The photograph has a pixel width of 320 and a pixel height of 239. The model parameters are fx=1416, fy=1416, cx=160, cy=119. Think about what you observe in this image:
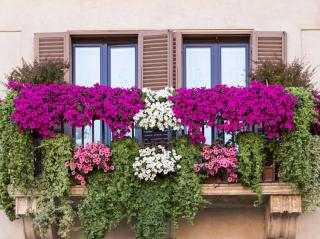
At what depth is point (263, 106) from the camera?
15.9m

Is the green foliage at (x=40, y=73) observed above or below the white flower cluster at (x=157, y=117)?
above

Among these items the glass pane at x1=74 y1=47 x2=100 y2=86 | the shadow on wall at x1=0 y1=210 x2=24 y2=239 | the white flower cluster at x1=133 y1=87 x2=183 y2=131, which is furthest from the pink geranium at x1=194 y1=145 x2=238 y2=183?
the shadow on wall at x1=0 y1=210 x2=24 y2=239

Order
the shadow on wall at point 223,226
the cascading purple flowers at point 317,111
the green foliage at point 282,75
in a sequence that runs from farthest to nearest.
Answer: the shadow on wall at point 223,226 < the green foliage at point 282,75 < the cascading purple flowers at point 317,111

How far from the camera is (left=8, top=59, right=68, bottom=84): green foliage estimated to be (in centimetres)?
1653

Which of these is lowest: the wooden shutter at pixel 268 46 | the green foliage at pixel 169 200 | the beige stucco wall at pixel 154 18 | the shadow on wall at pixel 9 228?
the shadow on wall at pixel 9 228

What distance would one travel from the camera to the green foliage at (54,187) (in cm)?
1600

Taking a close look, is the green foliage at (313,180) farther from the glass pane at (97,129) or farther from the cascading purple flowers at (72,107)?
the glass pane at (97,129)

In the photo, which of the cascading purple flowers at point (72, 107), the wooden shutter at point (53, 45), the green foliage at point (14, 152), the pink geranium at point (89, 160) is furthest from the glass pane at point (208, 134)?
the green foliage at point (14, 152)

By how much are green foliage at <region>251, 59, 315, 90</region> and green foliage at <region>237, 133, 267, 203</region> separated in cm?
79

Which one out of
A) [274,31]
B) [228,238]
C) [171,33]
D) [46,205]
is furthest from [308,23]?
[46,205]

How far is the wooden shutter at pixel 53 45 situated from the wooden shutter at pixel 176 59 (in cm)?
129

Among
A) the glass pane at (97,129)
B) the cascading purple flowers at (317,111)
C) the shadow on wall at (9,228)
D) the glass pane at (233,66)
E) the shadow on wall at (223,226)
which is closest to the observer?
the cascading purple flowers at (317,111)

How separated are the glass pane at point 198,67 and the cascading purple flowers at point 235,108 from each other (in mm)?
1386

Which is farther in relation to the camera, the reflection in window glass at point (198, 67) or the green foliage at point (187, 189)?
the reflection in window glass at point (198, 67)
